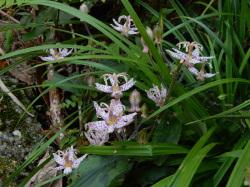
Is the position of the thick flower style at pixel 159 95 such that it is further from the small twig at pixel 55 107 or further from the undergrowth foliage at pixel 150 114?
the small twig at pixel 55 107

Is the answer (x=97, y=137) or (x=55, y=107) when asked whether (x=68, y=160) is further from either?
(x=55, y=107)

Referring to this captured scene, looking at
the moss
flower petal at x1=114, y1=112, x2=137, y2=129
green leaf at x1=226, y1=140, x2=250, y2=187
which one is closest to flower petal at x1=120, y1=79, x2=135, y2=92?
flower petal at x1=114, y1=112, x2=137, y2=129

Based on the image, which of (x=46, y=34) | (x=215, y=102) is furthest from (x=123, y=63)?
(x=46, y=34)

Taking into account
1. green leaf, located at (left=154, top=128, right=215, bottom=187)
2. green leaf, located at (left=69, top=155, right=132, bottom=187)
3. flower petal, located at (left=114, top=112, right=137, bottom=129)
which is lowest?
green leaf, located at (left=69, top=155, right=132, bottom=187)

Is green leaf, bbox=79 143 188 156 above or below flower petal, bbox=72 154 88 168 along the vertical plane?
above

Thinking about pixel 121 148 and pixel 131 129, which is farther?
pixel 131 129

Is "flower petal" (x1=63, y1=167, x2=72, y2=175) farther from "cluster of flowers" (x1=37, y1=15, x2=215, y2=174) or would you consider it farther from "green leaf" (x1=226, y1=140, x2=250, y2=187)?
"green leaf" (x1=226, y1=140, x2=250, y2=187)

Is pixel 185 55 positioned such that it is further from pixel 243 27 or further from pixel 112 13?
pixel 112 13

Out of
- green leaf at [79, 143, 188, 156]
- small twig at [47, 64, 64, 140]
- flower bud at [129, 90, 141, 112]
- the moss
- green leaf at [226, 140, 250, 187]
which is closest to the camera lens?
green leaf at [226, 140, 250, 187]
